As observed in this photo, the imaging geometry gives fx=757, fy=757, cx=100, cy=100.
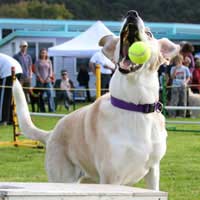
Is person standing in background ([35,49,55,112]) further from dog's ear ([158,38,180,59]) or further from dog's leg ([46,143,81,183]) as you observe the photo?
dog's ear ([158,38,180,59])

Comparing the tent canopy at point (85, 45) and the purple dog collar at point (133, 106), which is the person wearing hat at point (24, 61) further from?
the purple dog collar at point (133, 106)

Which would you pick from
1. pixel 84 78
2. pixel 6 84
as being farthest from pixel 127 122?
pixel 84 78

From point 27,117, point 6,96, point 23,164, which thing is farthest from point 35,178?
point 6,96

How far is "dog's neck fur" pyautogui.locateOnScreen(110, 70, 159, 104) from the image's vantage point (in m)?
5.44

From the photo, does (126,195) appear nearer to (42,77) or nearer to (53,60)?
(42,77)

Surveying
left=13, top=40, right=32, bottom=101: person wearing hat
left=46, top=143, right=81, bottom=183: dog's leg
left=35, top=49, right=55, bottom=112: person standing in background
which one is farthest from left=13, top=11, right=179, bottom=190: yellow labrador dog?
left=35, top=49, right=55, bottom=112: person standing in background

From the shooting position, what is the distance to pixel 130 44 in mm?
5469

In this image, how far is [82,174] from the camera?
598cm

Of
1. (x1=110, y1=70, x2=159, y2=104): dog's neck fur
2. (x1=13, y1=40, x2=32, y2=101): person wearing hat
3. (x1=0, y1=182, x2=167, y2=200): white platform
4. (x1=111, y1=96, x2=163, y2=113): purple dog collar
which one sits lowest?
(x1=13, y1=40, x2=32, y2=101): person wearing hat

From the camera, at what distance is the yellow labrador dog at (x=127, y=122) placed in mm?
5363

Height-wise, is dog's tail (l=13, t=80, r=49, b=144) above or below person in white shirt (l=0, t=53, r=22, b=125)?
above

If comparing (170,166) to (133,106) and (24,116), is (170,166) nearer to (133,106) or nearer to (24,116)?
(24,116)

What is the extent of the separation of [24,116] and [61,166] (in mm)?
714

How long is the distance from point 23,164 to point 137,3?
182 feet
